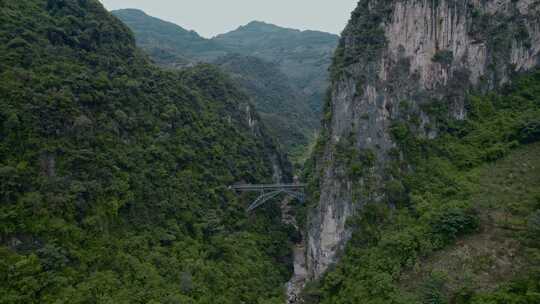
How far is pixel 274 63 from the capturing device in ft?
473

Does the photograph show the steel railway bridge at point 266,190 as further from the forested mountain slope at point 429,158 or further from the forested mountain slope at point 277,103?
the forested mountain slope at point 277,103

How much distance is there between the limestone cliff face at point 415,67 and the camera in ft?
104

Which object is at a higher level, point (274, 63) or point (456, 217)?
point (274, 63)

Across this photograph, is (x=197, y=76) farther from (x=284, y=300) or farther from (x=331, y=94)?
(x=284, y=300)

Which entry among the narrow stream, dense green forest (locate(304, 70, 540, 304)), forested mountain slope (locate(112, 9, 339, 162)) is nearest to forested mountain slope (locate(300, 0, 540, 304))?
dense green forest (locate(304, 70, 540, 304))

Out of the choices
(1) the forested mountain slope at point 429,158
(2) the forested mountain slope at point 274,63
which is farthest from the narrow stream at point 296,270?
(2) the forested mountain slope at point 274,63

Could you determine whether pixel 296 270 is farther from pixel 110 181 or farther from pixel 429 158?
pixel 110 181

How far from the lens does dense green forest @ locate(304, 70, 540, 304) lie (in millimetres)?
20812

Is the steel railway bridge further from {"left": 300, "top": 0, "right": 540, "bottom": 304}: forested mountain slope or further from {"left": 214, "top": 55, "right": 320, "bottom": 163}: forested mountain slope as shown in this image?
{"left": 214, "top": 55, "right": 320, "bottom": 163}: forested mountain slope

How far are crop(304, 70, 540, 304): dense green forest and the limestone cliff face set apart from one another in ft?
3.30

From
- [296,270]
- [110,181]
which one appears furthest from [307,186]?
[110,181]

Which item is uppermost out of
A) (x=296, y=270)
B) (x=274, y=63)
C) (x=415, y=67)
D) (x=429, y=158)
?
(x=274, y=63)

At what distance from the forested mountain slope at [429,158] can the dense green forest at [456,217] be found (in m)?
0.08

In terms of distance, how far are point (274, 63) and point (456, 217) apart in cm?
12611
